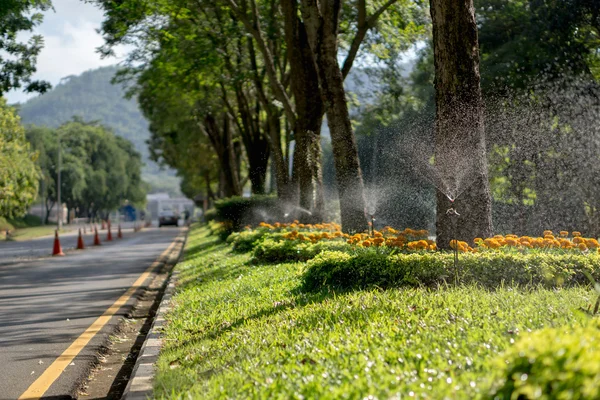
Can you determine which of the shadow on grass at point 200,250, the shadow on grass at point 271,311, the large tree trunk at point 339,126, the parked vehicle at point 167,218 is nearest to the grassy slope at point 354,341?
the shadow on grass at point 271,311

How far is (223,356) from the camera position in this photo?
6637 mm

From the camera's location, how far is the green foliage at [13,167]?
44812mm

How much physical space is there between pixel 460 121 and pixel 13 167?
3926 cm

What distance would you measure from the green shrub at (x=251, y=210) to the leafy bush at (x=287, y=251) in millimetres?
10130

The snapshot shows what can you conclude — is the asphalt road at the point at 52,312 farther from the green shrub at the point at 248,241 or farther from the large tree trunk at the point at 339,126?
the large tree trunk at the point at 339,126

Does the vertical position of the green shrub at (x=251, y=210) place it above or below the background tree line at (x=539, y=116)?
below

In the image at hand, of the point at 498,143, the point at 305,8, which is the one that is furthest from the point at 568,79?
the point at 305,8

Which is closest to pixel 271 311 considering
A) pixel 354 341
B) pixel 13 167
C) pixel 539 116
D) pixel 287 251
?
pixel 354 341

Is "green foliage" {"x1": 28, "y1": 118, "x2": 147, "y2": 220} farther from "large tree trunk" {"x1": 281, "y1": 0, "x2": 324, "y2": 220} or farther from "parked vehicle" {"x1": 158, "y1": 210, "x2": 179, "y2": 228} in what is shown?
"large tree trunk" {"x1": 281, "y1": 0, "x2": 324, "y2": 220}

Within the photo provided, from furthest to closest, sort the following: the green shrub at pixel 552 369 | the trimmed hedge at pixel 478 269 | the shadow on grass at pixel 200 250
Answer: the shadow on grass at pixel 200 250 → the trimmed hedge at pixel 478 269 → the green shrub at pixel 552 369

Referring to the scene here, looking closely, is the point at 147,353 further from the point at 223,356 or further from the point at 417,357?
the point at 417,357

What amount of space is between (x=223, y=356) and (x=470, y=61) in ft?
19.8

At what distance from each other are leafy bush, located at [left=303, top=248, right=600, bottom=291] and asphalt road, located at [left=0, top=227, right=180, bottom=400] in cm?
315

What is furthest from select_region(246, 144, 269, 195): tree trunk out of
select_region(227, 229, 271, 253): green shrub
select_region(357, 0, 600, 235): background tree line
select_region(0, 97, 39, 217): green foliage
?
select_region(0, 97, 39, 217): green foliage
